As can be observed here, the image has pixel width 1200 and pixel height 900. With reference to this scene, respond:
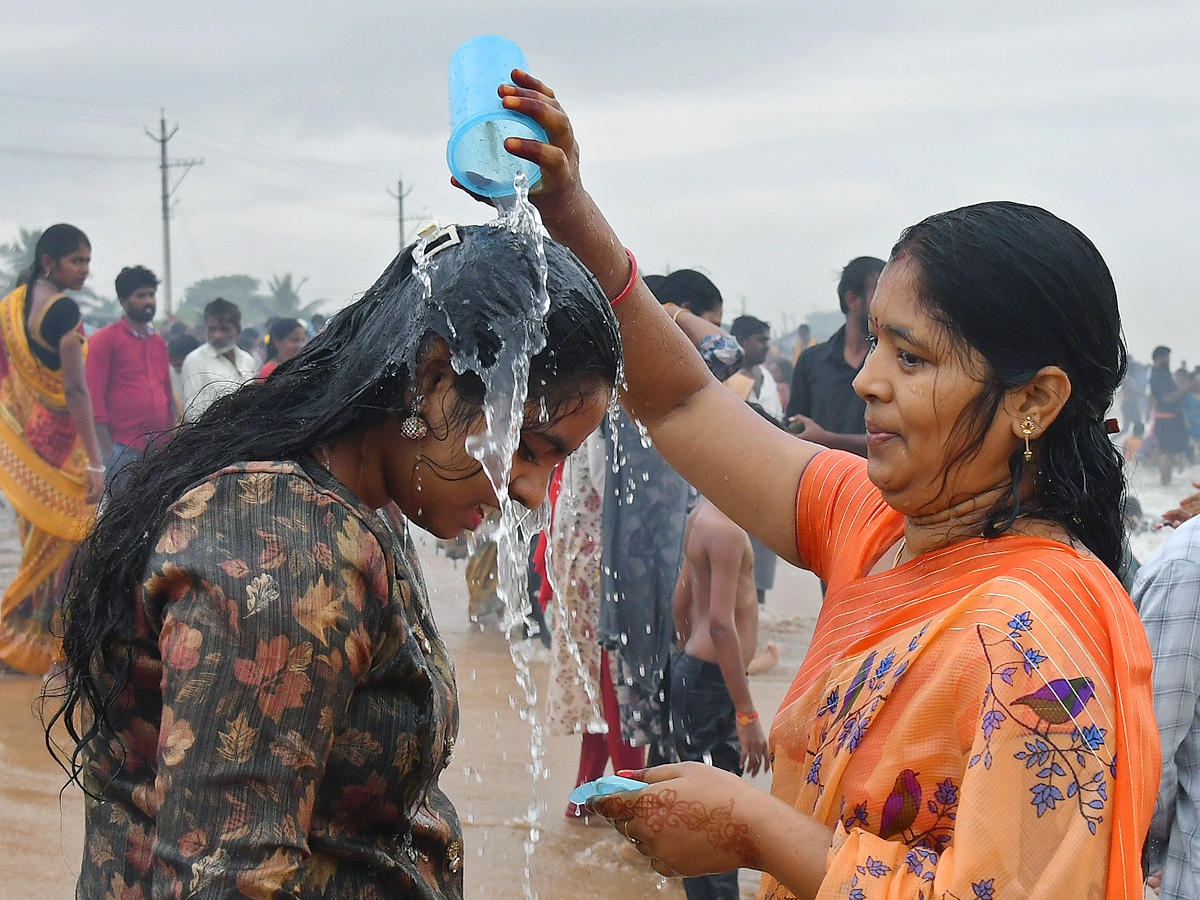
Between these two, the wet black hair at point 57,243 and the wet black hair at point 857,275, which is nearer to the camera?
the wet black hair at point 857,275

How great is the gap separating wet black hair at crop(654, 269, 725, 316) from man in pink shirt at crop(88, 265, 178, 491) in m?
3.98

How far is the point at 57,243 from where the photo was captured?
6.98 metres

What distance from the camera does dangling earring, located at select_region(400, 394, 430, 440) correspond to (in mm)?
1612

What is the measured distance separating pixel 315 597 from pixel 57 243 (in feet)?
21.4

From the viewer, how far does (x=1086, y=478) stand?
6.01 ft

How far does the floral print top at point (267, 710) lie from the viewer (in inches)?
51.6

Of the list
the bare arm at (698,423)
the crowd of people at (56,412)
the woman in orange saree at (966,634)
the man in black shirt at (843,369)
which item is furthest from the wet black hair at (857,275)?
the woman in orange saree at (966,634)

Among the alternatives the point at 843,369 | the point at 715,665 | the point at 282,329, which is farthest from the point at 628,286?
the point at 282,329

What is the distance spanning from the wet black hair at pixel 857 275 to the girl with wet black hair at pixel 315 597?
4719mm

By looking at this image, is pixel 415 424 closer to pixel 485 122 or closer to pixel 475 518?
pixel 475 518

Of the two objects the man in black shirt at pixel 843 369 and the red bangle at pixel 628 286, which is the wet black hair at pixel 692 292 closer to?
the man in black shirt at pixel 843 369

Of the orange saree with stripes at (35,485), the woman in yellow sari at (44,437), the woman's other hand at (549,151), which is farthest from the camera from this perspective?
the orange saree with stripes at (35,485)

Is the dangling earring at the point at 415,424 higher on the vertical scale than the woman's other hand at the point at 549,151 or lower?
lower

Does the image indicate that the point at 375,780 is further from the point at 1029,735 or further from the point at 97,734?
the point at 1029,735
